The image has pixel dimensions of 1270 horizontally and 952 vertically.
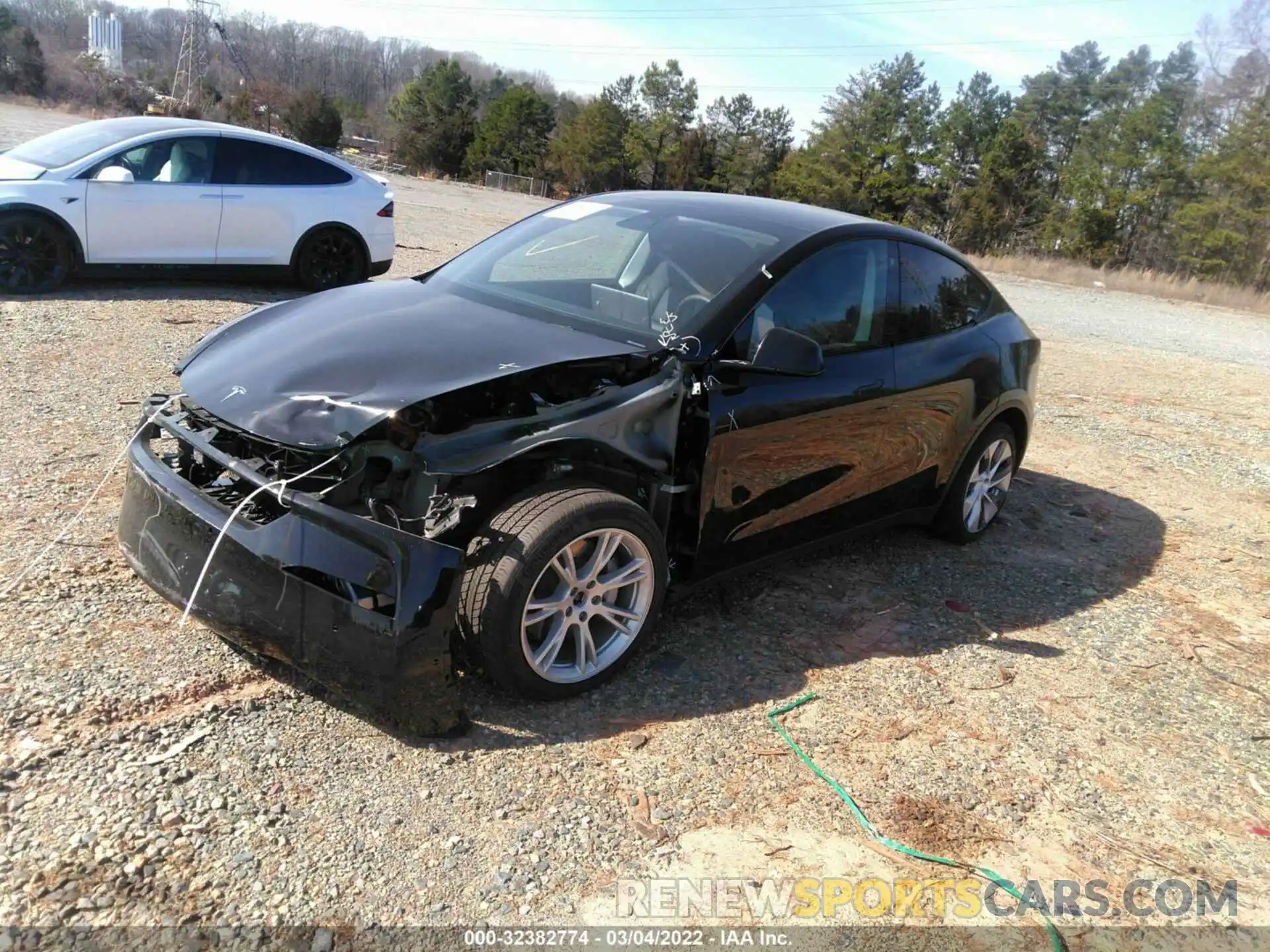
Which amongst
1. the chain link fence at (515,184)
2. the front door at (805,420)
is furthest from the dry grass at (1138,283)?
the chain link fence at (515,184)

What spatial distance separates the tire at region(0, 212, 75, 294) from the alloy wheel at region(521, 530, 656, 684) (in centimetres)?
722

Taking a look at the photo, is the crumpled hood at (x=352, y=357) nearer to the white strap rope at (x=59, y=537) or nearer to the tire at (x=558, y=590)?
the white strap rope at (x=59, y=537)

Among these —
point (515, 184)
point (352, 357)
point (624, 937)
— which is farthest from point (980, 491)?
point (515, 184)

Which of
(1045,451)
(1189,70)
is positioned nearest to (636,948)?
(1045,451)

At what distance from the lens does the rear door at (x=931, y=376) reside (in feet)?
14.8

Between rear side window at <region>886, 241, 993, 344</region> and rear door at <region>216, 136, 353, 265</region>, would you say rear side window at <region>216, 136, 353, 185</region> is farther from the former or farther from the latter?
rear side window at <region>886, 241, 993, 344</region>

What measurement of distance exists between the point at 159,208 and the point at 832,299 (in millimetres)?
6885

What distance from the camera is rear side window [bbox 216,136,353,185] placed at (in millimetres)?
8891

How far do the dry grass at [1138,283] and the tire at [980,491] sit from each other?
24.5 meters

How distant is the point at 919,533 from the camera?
18.0 ft

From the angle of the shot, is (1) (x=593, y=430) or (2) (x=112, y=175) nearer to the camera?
(1) (x=593, y=430)

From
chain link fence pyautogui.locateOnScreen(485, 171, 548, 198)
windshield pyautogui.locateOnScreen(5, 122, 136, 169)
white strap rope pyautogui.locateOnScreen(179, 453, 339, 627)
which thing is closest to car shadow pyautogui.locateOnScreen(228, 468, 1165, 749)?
white strap rope pyautogui.locateOnScreen(179, 453, 339, 627)

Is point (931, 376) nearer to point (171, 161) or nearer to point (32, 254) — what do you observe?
point (171, 161)

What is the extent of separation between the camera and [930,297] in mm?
4793
